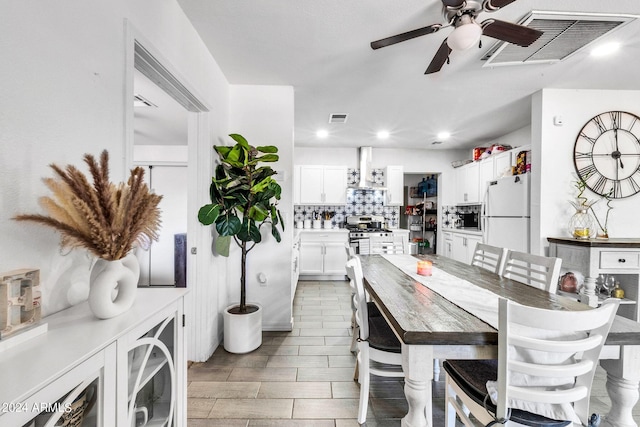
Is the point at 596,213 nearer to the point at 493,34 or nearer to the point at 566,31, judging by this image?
the point at 566,31

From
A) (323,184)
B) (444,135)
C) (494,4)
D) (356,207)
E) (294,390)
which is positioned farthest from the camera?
(356,207)

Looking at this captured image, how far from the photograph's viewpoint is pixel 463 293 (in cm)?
152

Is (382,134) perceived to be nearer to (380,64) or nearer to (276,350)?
(380,64)

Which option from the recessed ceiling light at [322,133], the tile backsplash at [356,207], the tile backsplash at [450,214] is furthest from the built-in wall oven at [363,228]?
the recessed ceiling light at [322,133]

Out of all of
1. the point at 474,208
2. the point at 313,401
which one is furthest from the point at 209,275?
Result: the point at 474,208

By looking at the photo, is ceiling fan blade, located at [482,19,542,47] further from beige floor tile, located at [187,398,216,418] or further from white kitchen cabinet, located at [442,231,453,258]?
white kitchen cabinet, located at [442,231,453,258]

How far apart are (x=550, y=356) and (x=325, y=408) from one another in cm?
132

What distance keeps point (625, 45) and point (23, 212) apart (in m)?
3.91

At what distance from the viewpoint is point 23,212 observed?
825mm

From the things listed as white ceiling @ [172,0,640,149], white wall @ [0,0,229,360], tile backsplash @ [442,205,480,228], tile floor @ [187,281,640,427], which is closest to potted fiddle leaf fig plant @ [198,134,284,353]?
tile floor @ [187,281,640,427]

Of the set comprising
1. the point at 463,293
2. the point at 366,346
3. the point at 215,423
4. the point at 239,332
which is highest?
the point at 463,293

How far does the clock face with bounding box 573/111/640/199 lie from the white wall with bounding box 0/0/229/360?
4.10 m

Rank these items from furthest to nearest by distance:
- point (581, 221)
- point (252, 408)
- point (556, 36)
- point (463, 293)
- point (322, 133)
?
point (322, 133) → point (581, 221) → point (556, 36) → point (252, 408) → point (463, 293)

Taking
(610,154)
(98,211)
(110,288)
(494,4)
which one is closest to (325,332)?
(110,288)
